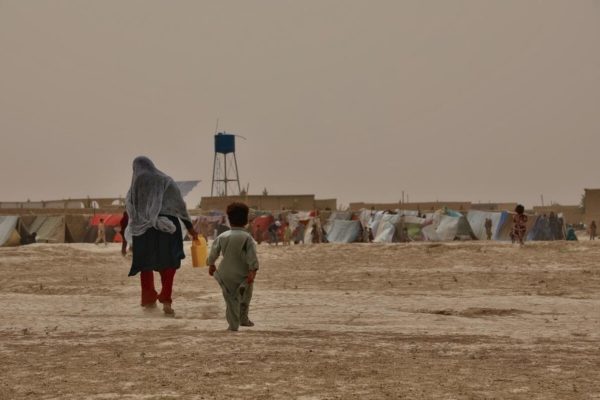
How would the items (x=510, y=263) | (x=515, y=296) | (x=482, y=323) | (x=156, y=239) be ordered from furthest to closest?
(x=510, y=263), (x=515, y=296), (x=156, y=239), (x=482, y=323)

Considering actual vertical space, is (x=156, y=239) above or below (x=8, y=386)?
above

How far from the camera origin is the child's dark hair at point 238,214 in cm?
931

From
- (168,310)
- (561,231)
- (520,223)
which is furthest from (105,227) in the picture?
(168,310)

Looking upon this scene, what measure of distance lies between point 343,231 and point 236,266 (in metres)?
29.0

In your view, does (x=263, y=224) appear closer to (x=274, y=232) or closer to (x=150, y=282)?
(x=274, y=232)

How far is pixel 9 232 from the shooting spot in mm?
34656

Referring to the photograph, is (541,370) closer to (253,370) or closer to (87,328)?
(253,370)

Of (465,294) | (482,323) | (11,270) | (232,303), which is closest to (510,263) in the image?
(465,294)

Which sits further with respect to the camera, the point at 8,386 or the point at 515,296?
the point at 515,296

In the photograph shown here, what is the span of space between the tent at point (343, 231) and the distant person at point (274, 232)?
2.32 meters

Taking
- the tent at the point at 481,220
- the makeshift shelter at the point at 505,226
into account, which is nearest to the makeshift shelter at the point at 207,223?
the tent at the point at 481,220

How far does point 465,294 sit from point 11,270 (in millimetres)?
10461

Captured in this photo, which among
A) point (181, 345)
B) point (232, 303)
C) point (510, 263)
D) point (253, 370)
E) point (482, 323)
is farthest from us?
point (510, 263)

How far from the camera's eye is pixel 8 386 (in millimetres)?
5988
